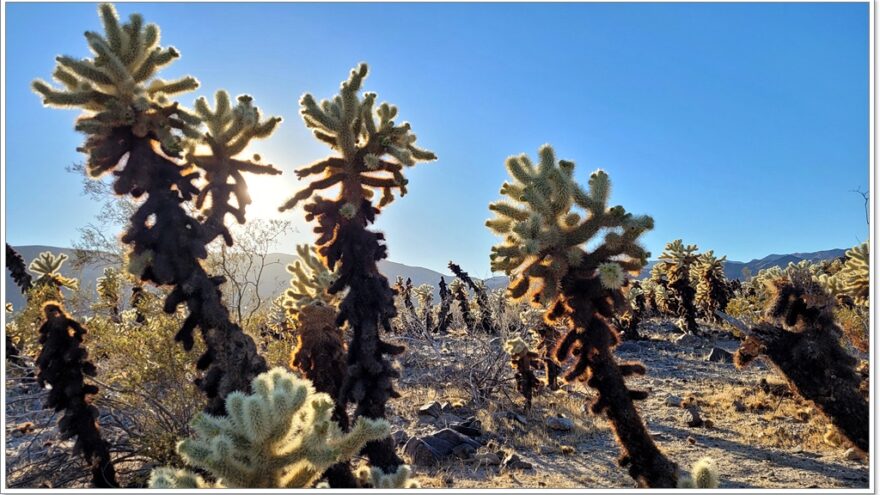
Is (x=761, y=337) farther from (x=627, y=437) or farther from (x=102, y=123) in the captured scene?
(x=102, y=123)

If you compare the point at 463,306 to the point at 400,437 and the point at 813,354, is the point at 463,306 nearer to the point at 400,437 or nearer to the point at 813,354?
the point at 400,437

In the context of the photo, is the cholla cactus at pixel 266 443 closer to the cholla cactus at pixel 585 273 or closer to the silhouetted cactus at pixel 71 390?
the cholla cactus at pixel 585 273

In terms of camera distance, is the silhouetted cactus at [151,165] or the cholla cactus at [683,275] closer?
the silhouetted cactus at [151,165]

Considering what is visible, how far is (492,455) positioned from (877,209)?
6.33 metres

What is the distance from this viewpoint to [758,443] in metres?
9.03

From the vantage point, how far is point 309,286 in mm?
9406

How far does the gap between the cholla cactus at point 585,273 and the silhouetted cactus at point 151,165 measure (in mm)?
3572

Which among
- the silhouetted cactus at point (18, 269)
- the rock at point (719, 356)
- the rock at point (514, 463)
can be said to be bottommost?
the rock at point (514, 463)

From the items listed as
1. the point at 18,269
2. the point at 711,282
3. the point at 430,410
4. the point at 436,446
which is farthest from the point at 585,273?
the point at 711,282

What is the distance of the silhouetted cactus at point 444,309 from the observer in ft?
78.9

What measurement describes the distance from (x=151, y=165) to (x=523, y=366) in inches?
340

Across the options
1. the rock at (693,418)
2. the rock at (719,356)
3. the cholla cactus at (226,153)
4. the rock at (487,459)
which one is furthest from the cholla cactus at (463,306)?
the cholla cactus at (226,153)

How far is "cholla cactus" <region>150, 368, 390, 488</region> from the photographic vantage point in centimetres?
352

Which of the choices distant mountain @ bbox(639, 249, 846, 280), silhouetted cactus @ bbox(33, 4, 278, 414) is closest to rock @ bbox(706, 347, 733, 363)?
silhouetted cactus @ bbox(33, 4, 278, 414)
